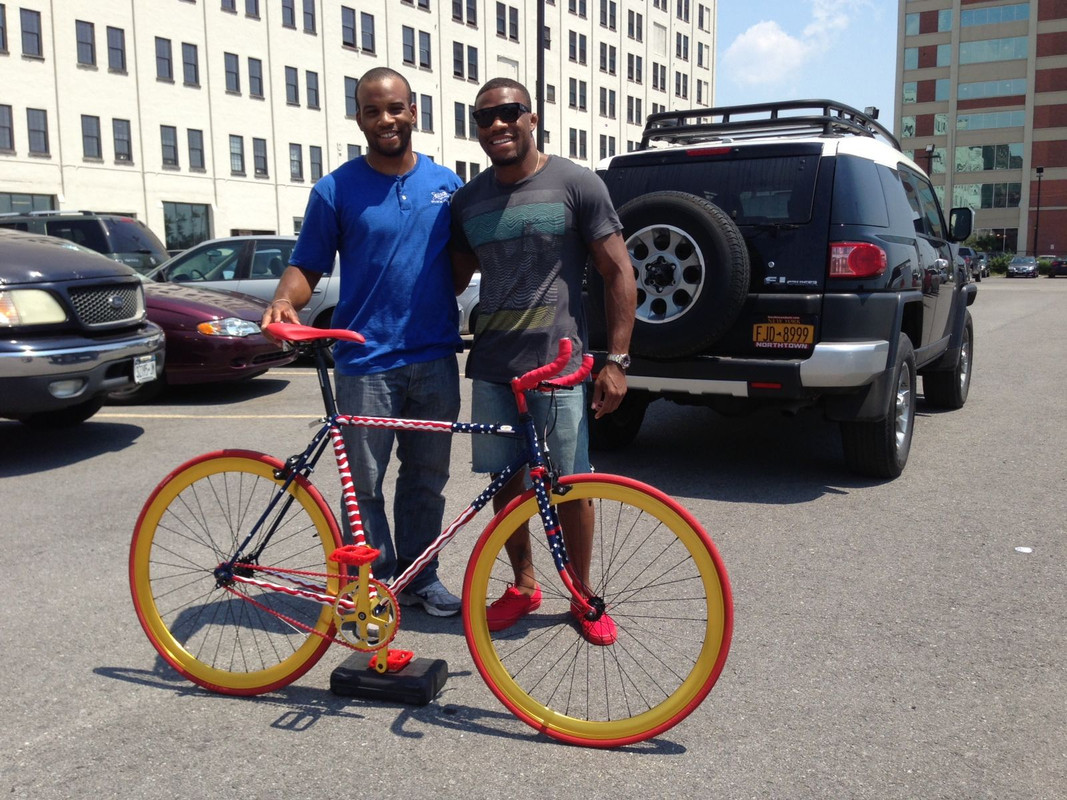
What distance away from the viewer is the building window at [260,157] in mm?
46153

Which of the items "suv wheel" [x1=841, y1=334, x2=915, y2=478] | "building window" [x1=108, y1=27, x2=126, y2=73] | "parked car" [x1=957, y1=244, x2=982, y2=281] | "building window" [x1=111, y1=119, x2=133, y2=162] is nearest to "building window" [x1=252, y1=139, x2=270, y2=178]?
"building window" [x1=111, y1=119, x2=133, y2=162]

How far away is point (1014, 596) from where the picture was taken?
4129mm

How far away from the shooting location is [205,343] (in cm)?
885

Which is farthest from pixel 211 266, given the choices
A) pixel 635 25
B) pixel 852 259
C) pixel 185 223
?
pixel 635 25

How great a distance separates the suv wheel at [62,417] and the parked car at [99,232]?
7.25m

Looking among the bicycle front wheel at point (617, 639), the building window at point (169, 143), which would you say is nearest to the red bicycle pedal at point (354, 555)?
the bicycle front wheel at point (617, 639)

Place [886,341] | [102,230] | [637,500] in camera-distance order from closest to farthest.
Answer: [637,500] → [886,341] → [102,230]

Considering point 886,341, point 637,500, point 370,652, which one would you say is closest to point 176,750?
point 370,652

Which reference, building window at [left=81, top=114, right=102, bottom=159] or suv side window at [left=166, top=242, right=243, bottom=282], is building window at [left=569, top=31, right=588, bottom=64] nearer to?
building window at [left=81, top=114, right=102, bottom=159]

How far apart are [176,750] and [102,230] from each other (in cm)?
1265

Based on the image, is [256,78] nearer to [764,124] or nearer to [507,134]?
[764,124]

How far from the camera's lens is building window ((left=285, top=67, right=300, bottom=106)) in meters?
47.1

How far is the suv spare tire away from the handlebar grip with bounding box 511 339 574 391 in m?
2.63

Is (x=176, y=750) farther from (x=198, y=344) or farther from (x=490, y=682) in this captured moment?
(x=198, y=344)
